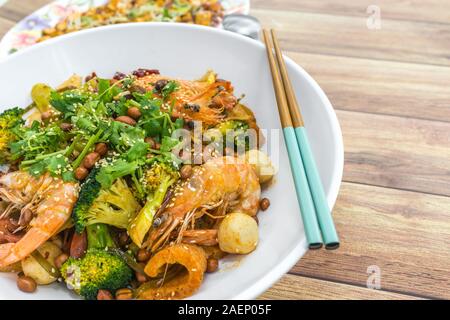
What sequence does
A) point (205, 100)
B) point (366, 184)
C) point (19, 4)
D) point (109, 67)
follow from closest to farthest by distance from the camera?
1. point (205, 100)
2. point (366, 184)
3. point (109, 67)
4. point (19, 4)

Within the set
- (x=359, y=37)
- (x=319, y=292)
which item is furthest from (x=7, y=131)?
(x=359, y=37)

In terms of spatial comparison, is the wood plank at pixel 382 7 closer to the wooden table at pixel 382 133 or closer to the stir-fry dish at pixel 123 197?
the wooden table at pixel 382 133

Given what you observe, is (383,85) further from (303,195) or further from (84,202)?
(84,202)

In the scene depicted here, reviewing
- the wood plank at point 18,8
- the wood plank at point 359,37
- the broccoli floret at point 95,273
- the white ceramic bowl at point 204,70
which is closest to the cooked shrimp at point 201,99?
the white ceramic bowl at point 204,70

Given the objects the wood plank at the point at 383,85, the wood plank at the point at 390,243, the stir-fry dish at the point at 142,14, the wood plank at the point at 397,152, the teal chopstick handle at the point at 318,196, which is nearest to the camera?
the teal chopstick handle at the point at 318,196

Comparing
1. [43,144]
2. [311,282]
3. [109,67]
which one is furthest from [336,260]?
[109,67]

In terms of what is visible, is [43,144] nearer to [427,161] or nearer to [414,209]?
[414,209]
